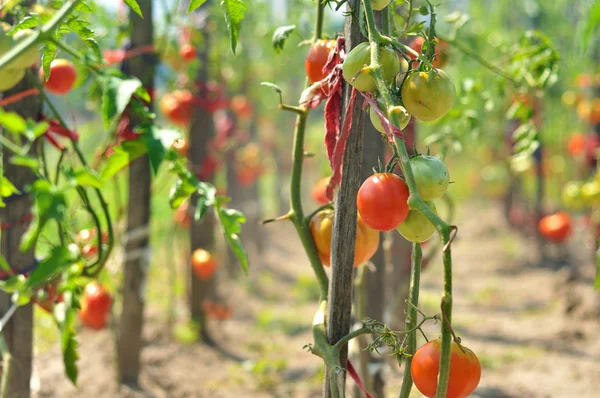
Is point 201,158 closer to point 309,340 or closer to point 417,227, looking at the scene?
point 309,340

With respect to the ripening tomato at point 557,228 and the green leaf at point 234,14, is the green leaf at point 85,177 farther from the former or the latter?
the ripening tomato at point 557,228

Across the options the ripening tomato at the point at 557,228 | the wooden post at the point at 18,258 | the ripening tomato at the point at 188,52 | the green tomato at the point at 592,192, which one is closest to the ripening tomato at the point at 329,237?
the wooden post at the point at 18,258

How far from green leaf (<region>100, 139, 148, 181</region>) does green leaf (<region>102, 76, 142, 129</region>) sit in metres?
0.05

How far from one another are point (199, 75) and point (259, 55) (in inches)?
88.4

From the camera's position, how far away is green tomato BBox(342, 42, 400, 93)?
0.83 metres

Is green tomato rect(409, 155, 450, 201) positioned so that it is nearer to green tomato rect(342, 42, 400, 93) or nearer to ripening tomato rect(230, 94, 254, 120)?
green tomato rect(342, 42, 400, 93)

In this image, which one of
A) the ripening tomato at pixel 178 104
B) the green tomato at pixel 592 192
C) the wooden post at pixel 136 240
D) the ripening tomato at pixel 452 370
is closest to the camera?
the ripening tomato at pixel 452 370

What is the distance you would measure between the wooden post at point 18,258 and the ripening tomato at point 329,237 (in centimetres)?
76

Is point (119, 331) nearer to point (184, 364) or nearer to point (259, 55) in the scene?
point (184, 364)

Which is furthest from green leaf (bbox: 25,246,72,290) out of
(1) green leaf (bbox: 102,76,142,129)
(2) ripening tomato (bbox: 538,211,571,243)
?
(2) ripening tomato (bbox: 538,211,571,243)

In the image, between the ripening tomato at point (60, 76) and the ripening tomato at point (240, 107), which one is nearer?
the ripening tomato at point (60, 76)

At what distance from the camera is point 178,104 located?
9.89 feet

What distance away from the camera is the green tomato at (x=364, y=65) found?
2.72 ft

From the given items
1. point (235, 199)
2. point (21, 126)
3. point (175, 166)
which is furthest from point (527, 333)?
point (21, 126)
